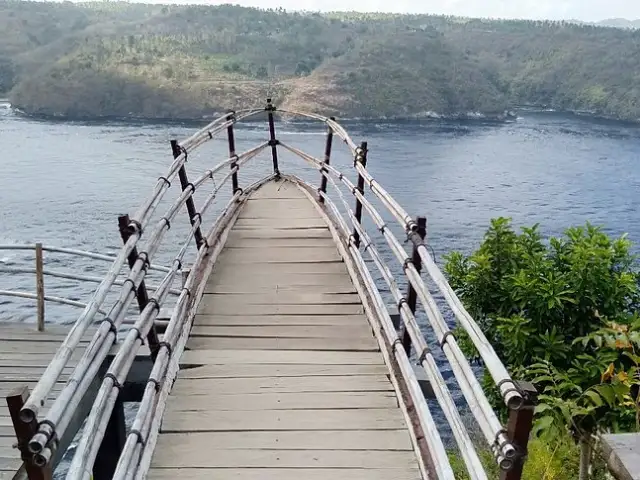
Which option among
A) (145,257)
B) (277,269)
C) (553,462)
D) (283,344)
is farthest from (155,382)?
(553,462)

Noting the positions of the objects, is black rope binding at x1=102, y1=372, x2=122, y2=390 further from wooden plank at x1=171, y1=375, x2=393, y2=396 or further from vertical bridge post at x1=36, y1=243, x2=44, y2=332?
vertical bridge post at x1=36, y1=243, x2=44, y2=332

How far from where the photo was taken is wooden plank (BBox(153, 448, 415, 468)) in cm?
278

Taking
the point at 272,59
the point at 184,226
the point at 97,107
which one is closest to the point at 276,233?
the point at 184,226

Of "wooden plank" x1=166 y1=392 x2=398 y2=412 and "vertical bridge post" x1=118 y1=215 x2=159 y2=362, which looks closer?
"vertical bridge post" x1=118 y1=215 x2=159 y2=362

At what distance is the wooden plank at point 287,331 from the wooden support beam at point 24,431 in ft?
7.06

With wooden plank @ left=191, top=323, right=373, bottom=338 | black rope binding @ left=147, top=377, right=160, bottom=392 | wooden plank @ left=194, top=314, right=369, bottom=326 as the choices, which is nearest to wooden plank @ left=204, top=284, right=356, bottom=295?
wooden plank @ left=194, top=314, right=369, bottom=326

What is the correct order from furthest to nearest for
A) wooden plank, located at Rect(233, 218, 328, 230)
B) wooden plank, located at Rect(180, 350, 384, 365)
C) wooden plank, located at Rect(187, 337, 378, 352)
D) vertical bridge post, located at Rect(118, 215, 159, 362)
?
wooden plank, located at Rect(233, 218, 328, 230)
wooden plank, located at Rect(187, 337, 378, 352)
wooden plank, located at Rect(180, 350, 384, 365)
vertical bridge post, located at Rect(118, 215, 159, 362)

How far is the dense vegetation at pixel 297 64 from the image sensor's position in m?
50.1

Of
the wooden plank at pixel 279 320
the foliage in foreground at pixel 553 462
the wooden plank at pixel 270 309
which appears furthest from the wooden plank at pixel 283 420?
the foliage in foreground at pixel 553 462

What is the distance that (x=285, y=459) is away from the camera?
2812 millimetres

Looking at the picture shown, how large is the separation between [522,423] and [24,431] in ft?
4.44

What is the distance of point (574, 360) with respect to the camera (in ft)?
19.0

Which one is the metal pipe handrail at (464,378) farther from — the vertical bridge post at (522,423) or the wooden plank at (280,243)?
the wooden plank at (280,243)

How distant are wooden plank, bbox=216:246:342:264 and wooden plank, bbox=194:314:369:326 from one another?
1053 mm
